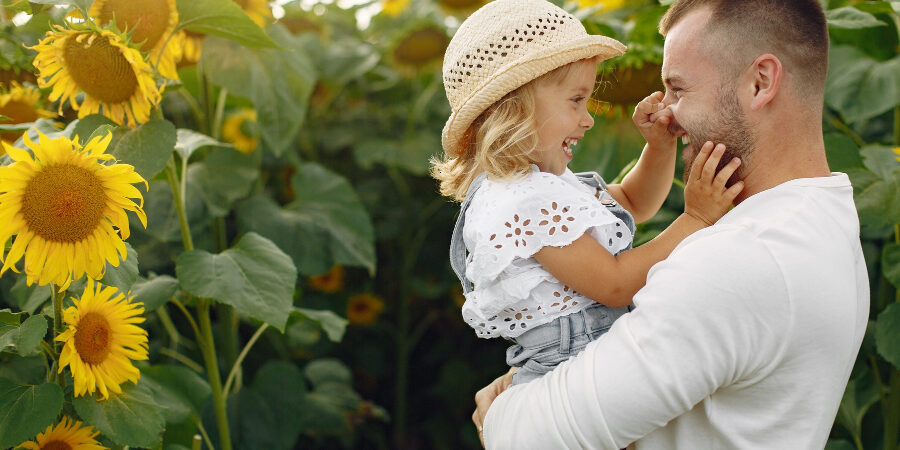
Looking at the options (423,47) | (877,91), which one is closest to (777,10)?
(877,91)

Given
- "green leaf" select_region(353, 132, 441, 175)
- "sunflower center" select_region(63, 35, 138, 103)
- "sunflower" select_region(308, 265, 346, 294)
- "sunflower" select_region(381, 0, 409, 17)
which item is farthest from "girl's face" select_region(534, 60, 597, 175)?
"sunflower" select_region(381, 0, 409, 17)

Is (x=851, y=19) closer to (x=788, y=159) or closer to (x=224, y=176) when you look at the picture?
(x=788, y=159)

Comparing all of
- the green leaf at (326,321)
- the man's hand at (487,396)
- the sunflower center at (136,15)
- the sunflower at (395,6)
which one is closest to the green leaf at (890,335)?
the man's hand at (487,396)

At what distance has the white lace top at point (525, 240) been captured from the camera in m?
1.37

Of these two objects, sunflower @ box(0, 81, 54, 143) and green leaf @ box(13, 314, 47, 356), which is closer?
green leaf @ box(13, 314, 47, 356)

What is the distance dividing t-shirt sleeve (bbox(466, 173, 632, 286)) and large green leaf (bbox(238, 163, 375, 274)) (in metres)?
1.07

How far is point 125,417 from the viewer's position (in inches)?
58.6

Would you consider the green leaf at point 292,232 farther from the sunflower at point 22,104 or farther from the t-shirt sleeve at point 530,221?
the t-shirt sleeve at point 530,221

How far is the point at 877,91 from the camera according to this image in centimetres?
204

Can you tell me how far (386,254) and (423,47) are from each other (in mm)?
881

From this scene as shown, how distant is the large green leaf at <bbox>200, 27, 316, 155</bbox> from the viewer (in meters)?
2.17

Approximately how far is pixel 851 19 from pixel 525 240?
3.47 feet

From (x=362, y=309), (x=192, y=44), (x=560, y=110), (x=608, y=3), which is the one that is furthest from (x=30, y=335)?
(x=608, y=3)

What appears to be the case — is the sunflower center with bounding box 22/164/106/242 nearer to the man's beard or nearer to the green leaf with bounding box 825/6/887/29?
the man's beard
